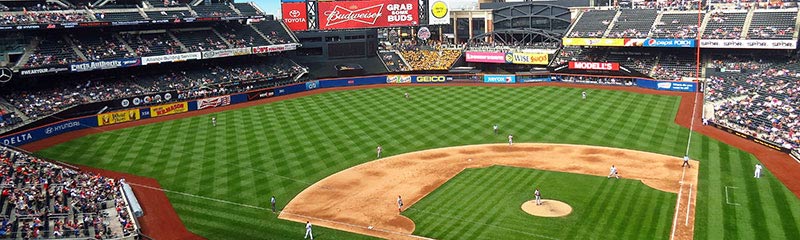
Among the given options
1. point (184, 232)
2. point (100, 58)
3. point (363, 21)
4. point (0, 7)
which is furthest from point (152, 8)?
point (184, 232)

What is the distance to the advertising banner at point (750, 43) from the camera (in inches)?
2266

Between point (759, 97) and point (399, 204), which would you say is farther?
point (759, 97)

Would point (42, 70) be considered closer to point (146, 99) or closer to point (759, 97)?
point (146, 99)

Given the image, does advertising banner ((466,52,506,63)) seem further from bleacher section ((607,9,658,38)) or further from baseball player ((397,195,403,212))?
baseball player ((397,195,403,212))

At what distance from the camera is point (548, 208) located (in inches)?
1155

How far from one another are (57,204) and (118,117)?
26.4m

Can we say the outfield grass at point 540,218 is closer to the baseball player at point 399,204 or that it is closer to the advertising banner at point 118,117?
the baseball player at point 399,204

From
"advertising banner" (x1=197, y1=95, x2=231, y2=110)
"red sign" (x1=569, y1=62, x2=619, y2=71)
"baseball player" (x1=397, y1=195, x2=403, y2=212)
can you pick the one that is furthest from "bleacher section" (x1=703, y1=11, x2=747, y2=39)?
"advertising banner" (x1=197, y1=95, x2=231, y2=110)

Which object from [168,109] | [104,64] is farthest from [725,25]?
[104,64]

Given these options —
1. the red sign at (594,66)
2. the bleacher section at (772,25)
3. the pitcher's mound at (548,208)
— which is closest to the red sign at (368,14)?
the red sign at (594,66)

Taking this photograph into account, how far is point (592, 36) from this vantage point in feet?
233

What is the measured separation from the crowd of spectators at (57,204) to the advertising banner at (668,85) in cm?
5072

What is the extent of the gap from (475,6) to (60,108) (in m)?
67.5

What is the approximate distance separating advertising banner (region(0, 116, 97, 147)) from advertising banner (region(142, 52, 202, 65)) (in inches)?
420
